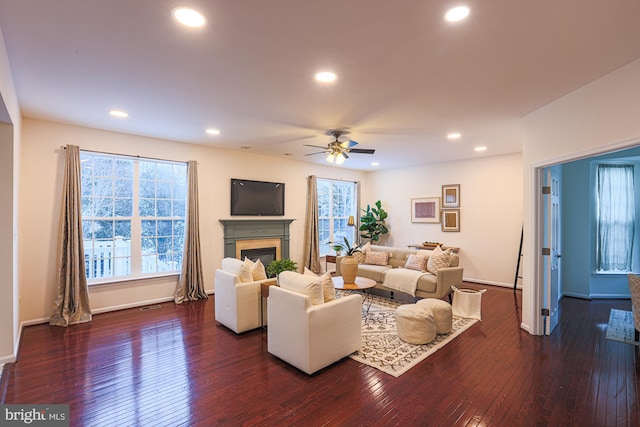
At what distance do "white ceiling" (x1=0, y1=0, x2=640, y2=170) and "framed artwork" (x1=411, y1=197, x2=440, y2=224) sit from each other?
132 inches

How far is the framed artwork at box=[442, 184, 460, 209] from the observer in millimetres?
6945

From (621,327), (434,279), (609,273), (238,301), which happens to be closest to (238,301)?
(238,301)

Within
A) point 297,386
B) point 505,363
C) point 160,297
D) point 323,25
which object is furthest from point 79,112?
point 505,363

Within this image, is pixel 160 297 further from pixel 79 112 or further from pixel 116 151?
pixel 79 112

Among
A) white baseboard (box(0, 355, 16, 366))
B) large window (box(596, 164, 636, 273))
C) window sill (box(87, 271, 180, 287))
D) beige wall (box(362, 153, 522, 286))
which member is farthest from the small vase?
large window (box(596, 164, 636, 273))

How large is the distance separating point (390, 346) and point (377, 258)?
2.62 metres

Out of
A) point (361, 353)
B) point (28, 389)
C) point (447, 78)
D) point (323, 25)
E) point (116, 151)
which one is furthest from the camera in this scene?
point (116, 151)

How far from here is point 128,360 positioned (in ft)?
10.1

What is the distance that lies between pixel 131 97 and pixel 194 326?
2.95 metres

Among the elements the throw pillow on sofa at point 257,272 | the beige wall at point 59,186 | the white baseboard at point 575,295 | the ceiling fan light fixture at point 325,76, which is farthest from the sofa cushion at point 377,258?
the ceiling fan light fixture at point 325,76

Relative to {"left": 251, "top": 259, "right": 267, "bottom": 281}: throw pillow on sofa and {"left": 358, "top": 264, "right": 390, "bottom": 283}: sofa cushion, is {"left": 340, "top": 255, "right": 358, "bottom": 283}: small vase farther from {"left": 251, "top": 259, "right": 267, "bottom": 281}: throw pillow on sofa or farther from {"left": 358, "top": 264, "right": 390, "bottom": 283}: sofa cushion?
{"left": 251, "top": 259, "right": 267, "bottom": 281}: throw pillow on sofa

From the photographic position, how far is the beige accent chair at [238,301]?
12.2ft

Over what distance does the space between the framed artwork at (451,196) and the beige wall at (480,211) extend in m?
0.10

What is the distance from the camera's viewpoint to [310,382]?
267cm
